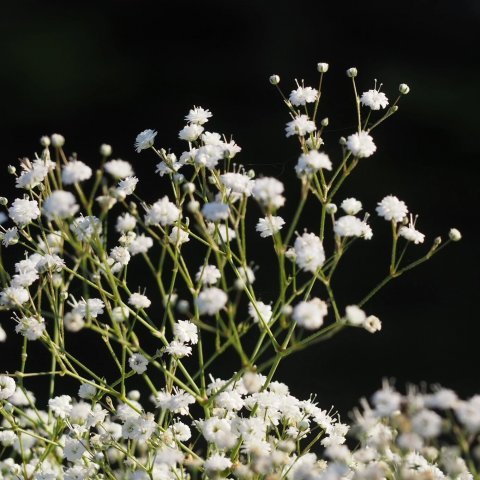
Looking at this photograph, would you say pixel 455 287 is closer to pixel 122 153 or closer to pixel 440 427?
pixel 122 153

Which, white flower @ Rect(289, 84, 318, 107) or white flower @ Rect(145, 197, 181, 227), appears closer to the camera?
white flower @ Rect(145, 197, 181, 227)

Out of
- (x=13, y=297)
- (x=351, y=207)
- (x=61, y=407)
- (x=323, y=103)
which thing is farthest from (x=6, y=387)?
(x=323, y=103)

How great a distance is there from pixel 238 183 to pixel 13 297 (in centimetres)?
33

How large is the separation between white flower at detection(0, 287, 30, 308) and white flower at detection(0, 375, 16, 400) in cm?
14

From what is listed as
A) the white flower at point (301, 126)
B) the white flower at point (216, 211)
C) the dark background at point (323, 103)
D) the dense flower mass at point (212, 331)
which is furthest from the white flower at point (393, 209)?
the dark background at point (323, 103)

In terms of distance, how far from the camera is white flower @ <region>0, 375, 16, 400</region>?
1.37 m

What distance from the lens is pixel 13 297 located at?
1.24 metres

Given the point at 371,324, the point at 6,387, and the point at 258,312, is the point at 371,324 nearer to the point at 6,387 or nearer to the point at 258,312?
the point at 258,312

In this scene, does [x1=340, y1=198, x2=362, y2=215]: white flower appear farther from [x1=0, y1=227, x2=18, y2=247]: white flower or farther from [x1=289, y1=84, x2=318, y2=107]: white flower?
A: [x1=0, y1=227, x2=18, y2=247]: white flower

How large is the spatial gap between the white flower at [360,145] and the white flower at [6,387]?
1.94 feet

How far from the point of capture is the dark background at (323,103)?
98.8 inches

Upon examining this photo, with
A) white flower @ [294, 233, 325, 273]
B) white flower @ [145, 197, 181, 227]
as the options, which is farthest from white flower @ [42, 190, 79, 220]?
white flower @ [294, 233, 325, 273]

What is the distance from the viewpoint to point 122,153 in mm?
2680

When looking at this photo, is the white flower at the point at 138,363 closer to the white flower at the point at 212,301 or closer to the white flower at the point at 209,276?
the white flower at the point at 209,276
